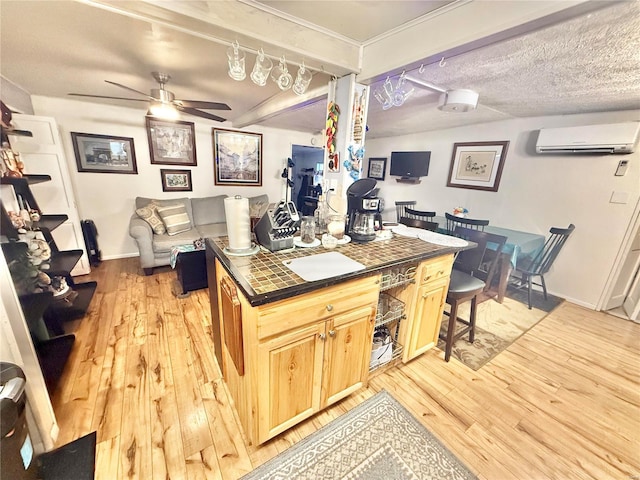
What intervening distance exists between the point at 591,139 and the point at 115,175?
6010 millimetres

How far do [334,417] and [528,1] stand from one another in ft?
7.60

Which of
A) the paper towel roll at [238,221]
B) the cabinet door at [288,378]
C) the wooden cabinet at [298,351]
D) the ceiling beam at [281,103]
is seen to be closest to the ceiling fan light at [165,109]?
the ceiling beam at [281,103]

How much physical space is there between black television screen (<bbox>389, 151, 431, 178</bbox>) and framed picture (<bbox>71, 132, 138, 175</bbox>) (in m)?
4.43

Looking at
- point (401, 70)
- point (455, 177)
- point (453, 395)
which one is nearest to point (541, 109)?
point (455, 177)

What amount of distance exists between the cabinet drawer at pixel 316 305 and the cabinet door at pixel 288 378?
0.19 feet

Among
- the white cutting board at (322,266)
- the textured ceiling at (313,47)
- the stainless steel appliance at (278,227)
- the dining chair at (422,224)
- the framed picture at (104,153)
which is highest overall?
the textured ceiling at (313,47)

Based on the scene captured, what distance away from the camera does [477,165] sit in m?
3.77

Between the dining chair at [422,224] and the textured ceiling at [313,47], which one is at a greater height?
the textured ceiling at [313,47]

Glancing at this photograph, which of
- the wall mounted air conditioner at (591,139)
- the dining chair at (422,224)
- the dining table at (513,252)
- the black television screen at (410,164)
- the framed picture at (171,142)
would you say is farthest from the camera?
the black television screen at (410,164)

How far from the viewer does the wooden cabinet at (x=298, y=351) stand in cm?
109

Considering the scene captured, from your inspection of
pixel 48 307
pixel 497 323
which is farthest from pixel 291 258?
pixel 497 323

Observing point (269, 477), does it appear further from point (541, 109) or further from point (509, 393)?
point (541, 109)

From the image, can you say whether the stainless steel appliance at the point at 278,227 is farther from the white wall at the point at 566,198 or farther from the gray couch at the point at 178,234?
the white wall at the point at 566,198

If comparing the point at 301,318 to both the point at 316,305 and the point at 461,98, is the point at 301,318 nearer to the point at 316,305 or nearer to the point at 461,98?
the point at 316,305
